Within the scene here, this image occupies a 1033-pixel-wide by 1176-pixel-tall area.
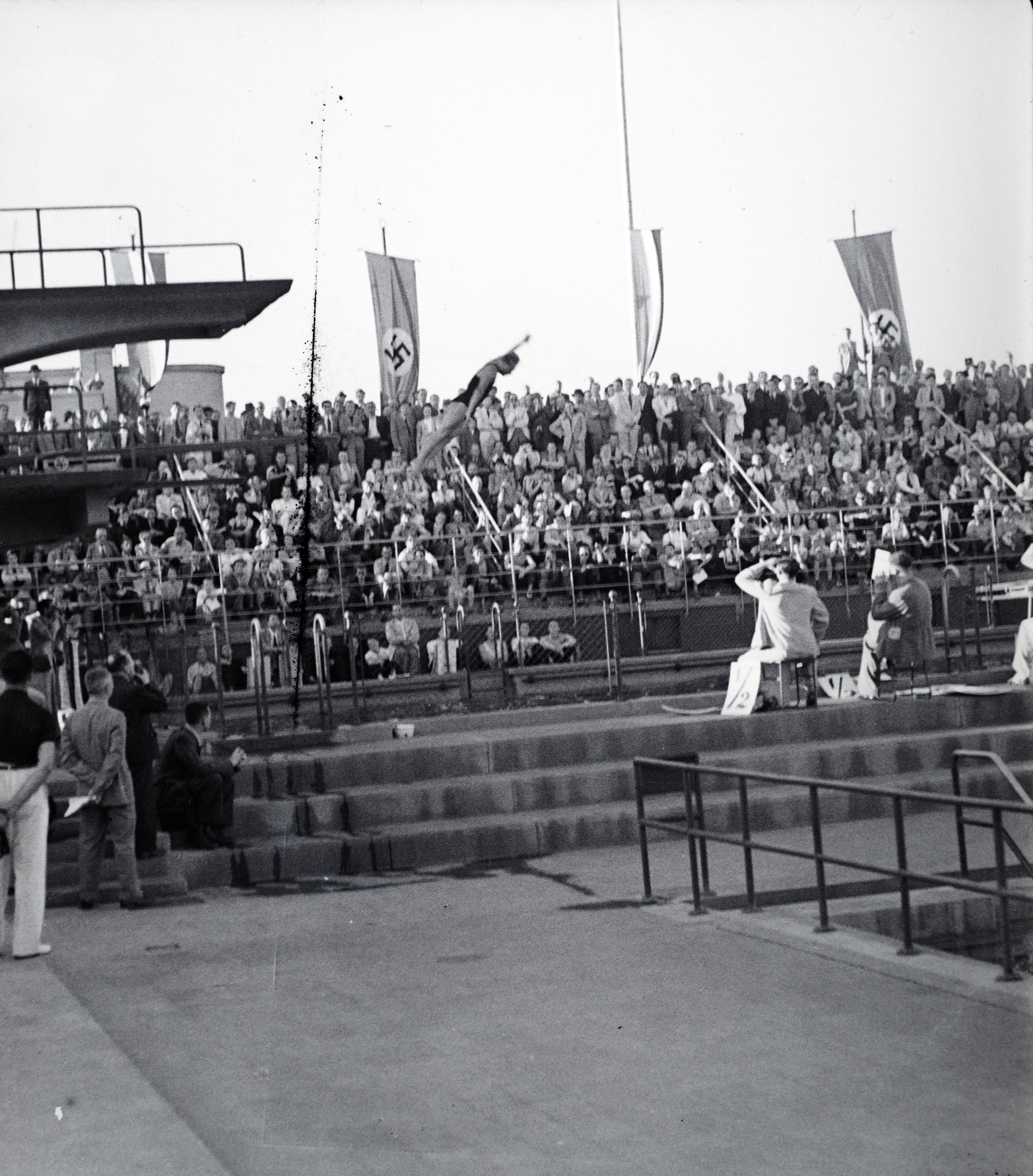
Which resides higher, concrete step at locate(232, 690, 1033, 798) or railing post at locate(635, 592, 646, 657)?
railing post at locate(635, 592, 646, 657)

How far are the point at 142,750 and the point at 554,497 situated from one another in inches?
570

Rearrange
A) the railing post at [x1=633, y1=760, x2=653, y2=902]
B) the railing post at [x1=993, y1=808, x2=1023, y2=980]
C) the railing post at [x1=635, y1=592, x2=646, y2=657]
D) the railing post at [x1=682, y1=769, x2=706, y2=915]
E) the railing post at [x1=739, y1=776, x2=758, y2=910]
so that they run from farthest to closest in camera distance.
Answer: the railing post at [x1=635, y1=592, x2=646, y2=657]
the railing post at [x1=633, y1=760, x2=653, y2=902]
the railing post at [x1=682, y1=769, x2=706, y2=915]
the railing post at [x1=739, y1=776, x2=758, y2=910]
the railing post at [x1=993, y1=808, x2=1023, y2=980]

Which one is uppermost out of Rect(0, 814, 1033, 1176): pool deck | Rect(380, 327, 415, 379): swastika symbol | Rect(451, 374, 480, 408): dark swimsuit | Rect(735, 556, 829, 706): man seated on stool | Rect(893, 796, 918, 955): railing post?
Rect(380, 327, 415, 379): swastika symbol

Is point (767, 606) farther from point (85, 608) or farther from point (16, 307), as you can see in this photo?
point (85, 608)

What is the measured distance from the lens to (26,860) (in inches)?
385

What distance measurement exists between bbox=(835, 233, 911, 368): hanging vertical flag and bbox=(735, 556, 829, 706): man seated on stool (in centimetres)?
1462

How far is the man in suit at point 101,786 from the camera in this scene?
39.1 ft

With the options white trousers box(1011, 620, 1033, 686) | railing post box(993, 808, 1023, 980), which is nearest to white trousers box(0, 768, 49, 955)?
railing post box(993, 808, 1023, 980)

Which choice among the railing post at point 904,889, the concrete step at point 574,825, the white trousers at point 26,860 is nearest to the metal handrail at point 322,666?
the concrete step at point 574,825

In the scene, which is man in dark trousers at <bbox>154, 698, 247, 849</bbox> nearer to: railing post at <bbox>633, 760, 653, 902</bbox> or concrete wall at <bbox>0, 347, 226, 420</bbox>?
railing post at <bbox>633, 760, 653, 902</bbox>

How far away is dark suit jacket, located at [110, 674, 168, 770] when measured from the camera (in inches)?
506

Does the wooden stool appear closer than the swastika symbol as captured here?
Yes

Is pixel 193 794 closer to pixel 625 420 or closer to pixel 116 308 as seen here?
pixel 116 308

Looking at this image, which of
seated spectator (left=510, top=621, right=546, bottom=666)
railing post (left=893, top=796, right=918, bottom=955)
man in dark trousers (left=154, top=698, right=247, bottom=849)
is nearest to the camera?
railing post (left=893, top=796, right=918, bottom=955)
